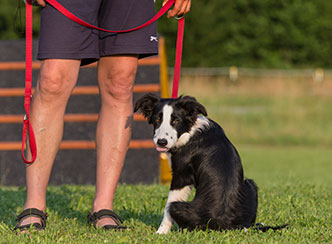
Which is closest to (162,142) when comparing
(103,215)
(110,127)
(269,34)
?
(110,127)

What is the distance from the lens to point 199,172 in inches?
152

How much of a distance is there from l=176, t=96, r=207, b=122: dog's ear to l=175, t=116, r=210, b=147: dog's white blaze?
5 centimetres

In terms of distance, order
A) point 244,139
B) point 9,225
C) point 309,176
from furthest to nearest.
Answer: point 244,139 → point 309,176 → point 9,225

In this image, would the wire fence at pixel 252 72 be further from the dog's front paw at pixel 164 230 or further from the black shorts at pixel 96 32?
the dog's front paw at pixel 164 230

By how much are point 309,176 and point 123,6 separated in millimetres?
6882

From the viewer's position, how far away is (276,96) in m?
20.3

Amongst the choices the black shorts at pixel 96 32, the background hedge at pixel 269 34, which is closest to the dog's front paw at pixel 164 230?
the black shorts at pixel 96 32

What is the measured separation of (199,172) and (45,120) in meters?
1.07

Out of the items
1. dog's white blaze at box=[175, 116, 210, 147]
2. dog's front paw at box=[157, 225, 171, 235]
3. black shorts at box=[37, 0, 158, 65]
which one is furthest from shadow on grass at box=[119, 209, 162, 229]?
black shorts at box=[37, 0, 158, 65]

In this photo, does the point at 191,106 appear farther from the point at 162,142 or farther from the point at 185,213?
the point at 185,213

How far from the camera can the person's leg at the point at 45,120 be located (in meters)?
3.97

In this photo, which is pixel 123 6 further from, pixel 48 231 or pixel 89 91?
pixel 89 91

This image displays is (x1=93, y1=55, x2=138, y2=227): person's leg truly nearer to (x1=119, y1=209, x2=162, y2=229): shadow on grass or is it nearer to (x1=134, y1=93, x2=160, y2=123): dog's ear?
(x1=134, y1=93, x2=160, y2=123): dog's ear

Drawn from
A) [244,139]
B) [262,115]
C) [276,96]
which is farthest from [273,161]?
[276,96]
